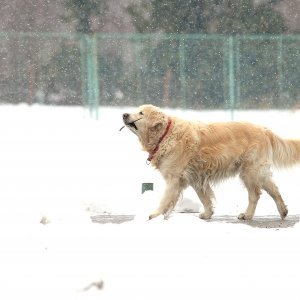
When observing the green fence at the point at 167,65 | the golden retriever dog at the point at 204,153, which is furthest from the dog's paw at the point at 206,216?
the green fence at the point at 167,65

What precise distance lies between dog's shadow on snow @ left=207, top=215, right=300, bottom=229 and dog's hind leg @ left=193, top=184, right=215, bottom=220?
9 centimetres

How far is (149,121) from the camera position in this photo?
30.8ft

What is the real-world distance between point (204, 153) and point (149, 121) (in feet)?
2.41

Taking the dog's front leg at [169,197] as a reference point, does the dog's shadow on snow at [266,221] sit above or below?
below

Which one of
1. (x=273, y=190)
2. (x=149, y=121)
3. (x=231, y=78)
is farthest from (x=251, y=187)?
(x=231, y=78)

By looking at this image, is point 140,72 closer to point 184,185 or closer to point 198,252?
point 184,185

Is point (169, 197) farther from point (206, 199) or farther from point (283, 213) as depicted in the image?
point (283, 213)

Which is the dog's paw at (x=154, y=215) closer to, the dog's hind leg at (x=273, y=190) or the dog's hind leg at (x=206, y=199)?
the dog's hind leg at (x=206, y=199)

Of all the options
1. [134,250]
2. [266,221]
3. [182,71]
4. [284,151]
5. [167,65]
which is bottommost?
[266,221]

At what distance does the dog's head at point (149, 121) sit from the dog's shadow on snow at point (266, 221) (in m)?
1.19

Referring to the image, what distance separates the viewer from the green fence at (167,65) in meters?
20.8

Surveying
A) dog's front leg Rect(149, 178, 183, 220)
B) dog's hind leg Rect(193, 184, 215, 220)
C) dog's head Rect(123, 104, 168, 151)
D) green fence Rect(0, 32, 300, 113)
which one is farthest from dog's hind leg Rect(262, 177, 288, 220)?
green fence Rect(0, 32, 300, 113)

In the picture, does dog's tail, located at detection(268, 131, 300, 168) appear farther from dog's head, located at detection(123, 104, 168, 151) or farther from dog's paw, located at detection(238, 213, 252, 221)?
dog's head, located at detection(123, 104, 168, 151)

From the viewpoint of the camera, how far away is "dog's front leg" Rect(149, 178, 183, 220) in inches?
360
